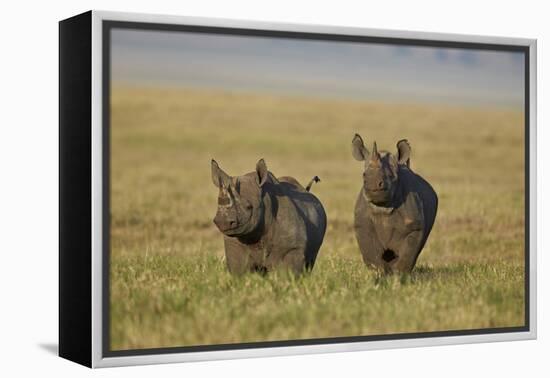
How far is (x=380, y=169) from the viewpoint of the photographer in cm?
1484

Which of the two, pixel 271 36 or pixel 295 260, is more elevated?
pixel 271 36

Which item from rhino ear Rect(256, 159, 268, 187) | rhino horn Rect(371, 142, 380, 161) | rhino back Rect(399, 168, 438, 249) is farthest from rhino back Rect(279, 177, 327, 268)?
rhino back Rect(399, 168, 438, 249)

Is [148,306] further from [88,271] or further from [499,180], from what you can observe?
[499,180]

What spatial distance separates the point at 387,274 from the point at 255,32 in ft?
9.28

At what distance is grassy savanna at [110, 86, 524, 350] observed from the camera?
13.8 meters

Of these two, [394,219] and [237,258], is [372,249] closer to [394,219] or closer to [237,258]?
[394,219]

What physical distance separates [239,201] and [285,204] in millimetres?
575

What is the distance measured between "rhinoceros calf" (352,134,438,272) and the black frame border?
36.0 inches

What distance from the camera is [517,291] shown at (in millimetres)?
15633

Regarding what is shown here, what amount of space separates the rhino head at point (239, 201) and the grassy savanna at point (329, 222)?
0.49 meters

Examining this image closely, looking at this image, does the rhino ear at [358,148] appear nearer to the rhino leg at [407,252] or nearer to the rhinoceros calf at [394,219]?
the rhinoceros calf at [394,219]

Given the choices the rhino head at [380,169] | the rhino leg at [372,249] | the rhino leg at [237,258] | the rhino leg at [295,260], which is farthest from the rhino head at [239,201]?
the rhino leg at [372,249]

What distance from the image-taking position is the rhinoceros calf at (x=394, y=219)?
15.2 meters

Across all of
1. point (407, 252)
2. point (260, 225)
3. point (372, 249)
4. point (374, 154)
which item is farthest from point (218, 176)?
point (407, 252)
